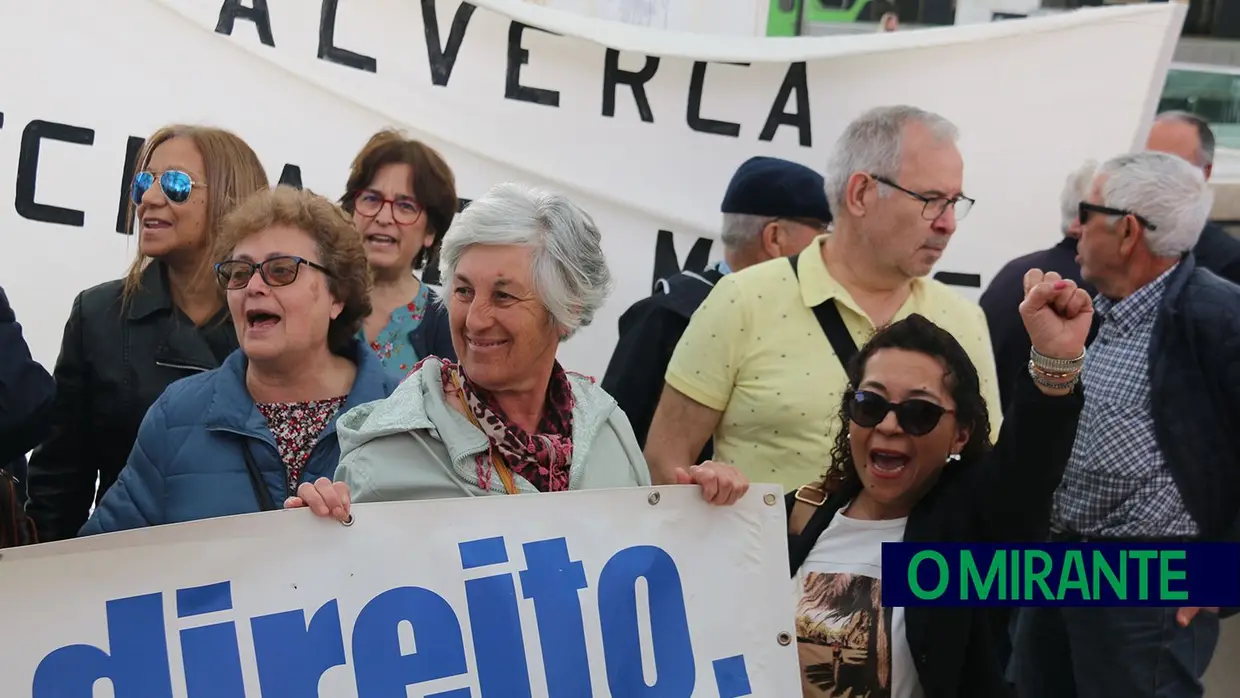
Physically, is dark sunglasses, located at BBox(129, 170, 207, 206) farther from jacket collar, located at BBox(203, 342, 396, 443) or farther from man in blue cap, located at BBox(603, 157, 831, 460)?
man in blue cap, located at BBox(603, 157, 831, 460)

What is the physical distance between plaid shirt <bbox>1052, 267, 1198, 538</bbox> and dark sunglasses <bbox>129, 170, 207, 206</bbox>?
90.0 inches

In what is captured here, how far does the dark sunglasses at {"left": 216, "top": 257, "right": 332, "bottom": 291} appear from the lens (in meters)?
Answer: 2.66

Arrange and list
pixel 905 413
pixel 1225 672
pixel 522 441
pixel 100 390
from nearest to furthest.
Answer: pixel 522 441
pixel 905 413
pixel 100 390
pixel 1225 672

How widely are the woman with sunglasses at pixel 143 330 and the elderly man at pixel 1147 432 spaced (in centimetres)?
217

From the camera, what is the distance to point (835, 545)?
8.48 ft

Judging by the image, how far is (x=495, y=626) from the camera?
87.7 inches

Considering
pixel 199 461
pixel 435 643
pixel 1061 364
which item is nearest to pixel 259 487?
pixel 199 461

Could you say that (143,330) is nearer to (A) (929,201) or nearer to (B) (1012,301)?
(A) (929,201)

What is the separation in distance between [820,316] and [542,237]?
3.11 ft

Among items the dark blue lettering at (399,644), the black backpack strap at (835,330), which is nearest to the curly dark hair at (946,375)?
the black backpack strap at (835,330)

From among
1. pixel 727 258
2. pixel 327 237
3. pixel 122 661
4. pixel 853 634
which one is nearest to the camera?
pixel 122 661

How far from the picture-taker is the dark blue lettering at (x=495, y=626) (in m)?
2.21

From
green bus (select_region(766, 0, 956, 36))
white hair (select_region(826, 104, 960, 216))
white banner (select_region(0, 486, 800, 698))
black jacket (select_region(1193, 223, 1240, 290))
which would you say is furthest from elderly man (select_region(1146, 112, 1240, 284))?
white banner (select_region(0, 486, 800, 698))

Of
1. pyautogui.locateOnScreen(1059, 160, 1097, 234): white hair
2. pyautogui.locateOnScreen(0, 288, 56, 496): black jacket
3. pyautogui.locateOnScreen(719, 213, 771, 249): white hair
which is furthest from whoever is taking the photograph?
pyautogui.locateOnScreen(1059, 160, 1097, 234): white hair
